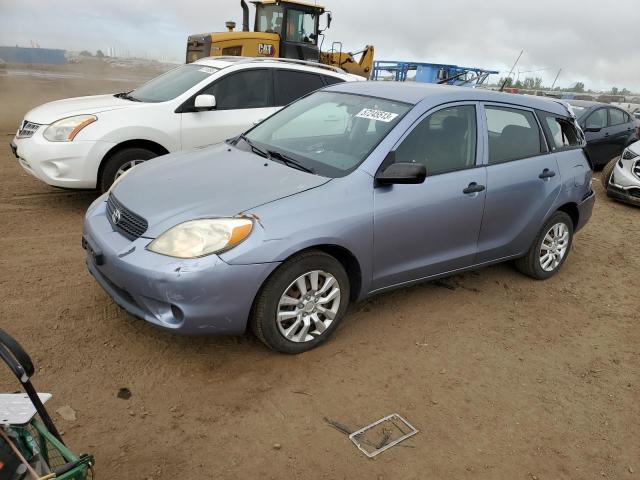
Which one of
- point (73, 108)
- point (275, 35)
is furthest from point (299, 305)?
point (275, 35)

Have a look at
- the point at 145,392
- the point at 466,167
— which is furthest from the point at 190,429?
the point at 466,167

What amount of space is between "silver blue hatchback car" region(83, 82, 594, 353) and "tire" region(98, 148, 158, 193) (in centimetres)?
178

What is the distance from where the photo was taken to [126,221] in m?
3.20

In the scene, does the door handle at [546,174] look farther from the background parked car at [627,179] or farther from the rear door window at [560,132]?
the background parked car at [627,179]

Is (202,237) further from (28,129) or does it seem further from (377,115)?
(28,129)

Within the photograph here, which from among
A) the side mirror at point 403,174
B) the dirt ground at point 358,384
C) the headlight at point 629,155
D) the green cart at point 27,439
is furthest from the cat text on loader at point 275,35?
the green cart at point 27,439

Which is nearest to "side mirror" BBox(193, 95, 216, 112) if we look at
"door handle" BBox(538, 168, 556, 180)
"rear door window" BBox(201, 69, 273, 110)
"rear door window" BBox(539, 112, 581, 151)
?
"rear door window" BBox(201, 69, 273, 110)

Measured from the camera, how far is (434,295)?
14.4 feet

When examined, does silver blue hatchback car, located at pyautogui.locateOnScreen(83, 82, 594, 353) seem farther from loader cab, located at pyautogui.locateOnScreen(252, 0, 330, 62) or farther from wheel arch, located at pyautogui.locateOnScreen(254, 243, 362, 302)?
loader cab, located at pyautogui.locateOnScreen(252, 0, 330, 62)

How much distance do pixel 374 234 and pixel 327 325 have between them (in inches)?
26.7

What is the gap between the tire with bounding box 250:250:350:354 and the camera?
121 inches

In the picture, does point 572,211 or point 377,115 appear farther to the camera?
point 572,211

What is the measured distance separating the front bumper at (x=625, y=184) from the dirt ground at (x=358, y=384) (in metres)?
4.15

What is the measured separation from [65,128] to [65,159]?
0.34 meters
